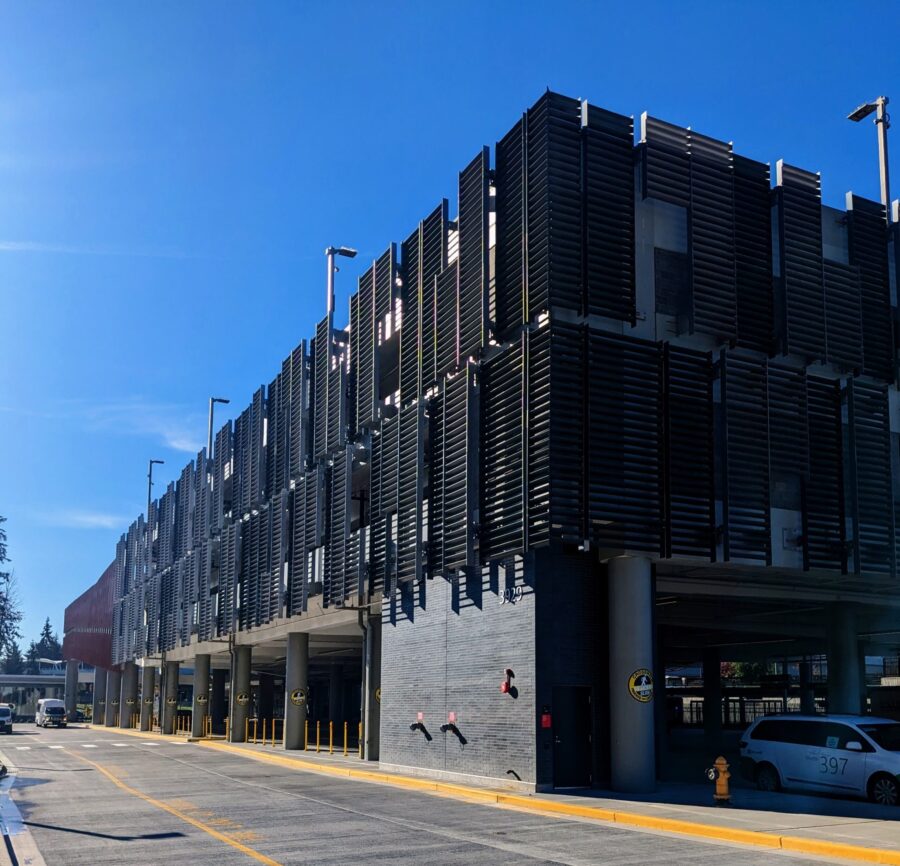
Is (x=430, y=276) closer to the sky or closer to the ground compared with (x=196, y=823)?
closer to the sky

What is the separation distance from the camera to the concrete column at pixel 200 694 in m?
56.8

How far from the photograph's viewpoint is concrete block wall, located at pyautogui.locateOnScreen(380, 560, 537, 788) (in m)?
23.4

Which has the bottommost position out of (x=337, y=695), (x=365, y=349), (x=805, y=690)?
(x=337, y=695)

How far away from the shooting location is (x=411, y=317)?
3053cm

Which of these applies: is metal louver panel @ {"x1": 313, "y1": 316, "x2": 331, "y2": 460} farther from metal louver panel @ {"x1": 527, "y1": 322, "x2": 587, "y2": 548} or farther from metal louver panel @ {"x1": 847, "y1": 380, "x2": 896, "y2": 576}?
metal louver panel @ {"x1": 847, "y1": 380, "x2": 896, "y2": 576}

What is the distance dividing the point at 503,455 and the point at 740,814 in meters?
9.28

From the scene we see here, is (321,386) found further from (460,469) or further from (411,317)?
(460,469)

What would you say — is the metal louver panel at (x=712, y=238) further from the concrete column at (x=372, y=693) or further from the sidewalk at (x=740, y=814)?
the concrete column at (x=372, y=693)

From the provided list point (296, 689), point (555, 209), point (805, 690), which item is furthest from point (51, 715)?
point (555, 209)


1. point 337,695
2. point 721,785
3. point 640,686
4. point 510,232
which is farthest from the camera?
point 337,695

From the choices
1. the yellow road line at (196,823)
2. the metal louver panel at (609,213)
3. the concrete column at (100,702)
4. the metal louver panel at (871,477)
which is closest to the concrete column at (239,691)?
the yellow road line at (196,823)

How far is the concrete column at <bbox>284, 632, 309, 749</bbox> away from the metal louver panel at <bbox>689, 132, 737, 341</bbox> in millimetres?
22191

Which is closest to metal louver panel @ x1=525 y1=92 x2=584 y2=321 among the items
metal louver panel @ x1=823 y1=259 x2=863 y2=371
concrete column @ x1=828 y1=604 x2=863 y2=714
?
metal louver panel @ x1=823 y1=259 x2=863 y2=371

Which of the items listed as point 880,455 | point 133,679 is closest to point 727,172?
point 880,455
